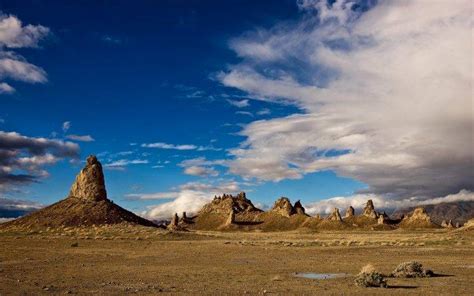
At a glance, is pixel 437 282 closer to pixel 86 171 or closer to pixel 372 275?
pixel 372 275

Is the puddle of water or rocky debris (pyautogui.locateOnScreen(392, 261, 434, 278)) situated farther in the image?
the puddle of water

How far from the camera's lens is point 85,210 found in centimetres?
9762

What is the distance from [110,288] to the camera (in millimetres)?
19766

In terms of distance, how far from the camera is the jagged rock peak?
105 m

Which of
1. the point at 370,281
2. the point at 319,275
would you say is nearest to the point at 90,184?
the point at 319,275

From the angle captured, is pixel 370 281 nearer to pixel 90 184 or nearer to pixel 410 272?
pixel 410 272

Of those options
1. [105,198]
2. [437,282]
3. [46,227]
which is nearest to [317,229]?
[105,198]

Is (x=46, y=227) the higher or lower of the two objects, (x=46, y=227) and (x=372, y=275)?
the higher

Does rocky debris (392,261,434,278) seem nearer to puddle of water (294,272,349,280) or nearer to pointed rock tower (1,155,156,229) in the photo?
puddle of water (294,272,349,280)

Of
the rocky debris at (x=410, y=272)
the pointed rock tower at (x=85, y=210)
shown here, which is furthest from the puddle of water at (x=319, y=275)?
the pointed rock tower at (x=85, y=210)

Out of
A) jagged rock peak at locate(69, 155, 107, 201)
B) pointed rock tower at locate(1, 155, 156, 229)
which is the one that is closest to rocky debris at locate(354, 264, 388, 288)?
pointed rock tower at locate(1, 155, 156, 229)

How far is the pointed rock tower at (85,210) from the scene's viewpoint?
9306cm

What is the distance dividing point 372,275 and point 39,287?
46.3 ft

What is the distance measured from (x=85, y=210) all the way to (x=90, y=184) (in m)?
9.32
